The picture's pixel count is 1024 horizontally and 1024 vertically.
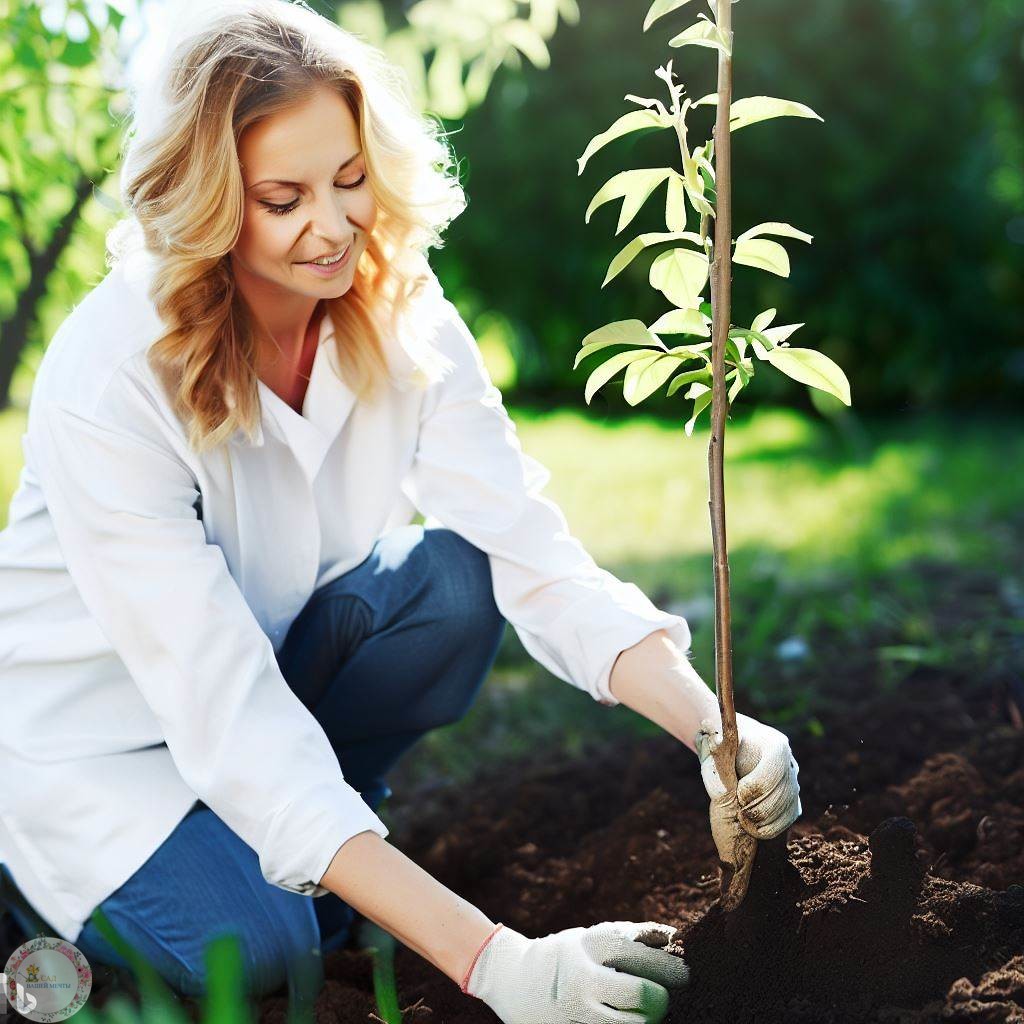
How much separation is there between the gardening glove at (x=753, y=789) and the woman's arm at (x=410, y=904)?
11.6 inches

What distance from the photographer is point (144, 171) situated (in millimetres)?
1575

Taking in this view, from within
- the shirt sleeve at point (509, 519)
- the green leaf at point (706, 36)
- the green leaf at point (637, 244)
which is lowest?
the shirt sleeve at point (509, 519)

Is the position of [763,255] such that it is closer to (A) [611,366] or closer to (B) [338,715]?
(A) [611,366]

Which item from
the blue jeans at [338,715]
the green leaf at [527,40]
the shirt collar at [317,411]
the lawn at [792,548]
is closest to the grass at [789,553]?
the lawn at [792,548]

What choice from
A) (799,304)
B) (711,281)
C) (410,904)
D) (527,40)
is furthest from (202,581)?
(799,304)

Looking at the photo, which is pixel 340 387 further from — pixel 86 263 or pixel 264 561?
pixel 86 263

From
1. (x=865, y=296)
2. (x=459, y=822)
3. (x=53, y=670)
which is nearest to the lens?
(x=53, y=670)

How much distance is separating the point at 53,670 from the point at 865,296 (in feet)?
14.5

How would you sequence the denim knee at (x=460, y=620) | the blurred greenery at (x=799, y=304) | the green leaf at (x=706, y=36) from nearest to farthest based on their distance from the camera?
the green leaf at (x=706, y=36) → the denim knee at (x=460, y=620) → the blurred greenery at (x=799, y=304)

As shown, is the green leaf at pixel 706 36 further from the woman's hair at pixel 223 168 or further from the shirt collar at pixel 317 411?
the shirt collar at pixel 317 411

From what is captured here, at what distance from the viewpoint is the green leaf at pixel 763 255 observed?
1313mm

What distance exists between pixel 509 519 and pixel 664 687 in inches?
13.3

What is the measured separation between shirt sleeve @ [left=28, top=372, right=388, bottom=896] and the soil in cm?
33

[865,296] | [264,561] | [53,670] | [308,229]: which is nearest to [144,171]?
[308,229]
